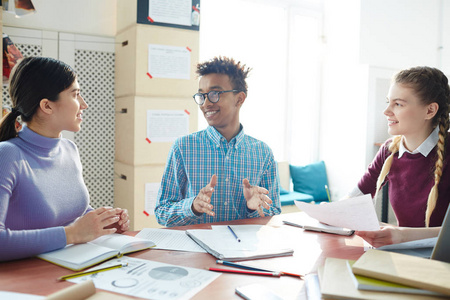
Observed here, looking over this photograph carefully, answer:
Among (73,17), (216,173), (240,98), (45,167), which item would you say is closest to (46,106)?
(45,167)

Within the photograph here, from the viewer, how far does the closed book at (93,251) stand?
973mm

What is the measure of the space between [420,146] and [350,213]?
1.92 feet

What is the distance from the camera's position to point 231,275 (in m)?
0.96

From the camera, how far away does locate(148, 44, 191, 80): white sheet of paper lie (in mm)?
2619

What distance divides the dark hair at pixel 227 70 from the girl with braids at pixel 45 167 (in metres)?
0.58

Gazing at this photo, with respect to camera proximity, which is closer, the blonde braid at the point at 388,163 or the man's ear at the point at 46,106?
the man's ear at the point at 46,106

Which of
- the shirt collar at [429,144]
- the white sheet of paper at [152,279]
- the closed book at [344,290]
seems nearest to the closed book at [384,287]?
the closed book at [344,290]

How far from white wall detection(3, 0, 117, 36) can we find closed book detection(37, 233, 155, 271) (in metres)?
2.12

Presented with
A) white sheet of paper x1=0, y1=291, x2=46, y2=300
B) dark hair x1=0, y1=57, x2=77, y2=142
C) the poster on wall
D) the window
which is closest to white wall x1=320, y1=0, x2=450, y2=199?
the window

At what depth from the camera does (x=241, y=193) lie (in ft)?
5.68

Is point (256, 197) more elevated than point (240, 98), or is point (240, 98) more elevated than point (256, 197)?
point (240, 98)

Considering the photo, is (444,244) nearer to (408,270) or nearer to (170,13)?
(408,270)

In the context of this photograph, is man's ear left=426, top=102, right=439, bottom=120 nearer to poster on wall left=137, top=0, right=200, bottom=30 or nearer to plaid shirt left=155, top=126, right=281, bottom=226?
plaid shirt left=155, top=126, right=281, bottom=226

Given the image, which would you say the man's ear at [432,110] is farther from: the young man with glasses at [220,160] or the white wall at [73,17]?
the white wall at [73,17]
